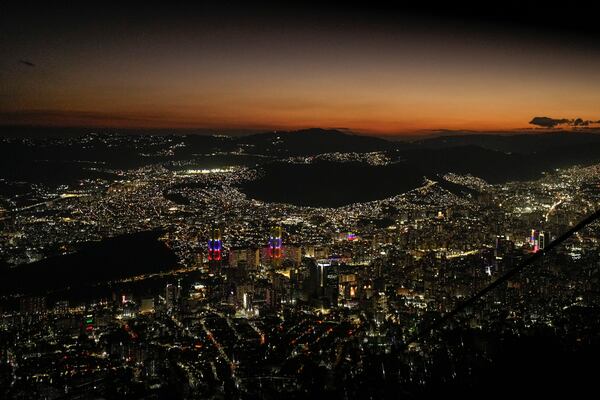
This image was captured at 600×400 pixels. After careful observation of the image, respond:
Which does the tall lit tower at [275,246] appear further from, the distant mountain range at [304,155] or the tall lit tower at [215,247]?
the distant mountain range at [304,155]

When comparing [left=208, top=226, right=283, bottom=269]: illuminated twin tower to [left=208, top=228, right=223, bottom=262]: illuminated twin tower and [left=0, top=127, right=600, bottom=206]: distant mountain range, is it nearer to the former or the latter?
[left=208, top=228, right=223, bottom=262]: illuminated twin tower

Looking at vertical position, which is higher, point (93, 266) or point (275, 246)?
point (275, 246)

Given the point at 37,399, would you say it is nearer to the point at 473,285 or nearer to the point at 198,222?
the point at 473,285

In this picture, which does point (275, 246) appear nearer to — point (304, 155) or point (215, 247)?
point (215, 247)

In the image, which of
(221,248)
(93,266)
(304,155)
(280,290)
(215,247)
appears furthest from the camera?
(304,155)

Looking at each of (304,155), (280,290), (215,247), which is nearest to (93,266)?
(215,247)

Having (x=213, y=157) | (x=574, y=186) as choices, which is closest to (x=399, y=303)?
(x=574, y=186)

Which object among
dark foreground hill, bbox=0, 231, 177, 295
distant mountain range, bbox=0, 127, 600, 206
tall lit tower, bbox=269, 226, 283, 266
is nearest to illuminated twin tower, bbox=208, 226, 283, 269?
tall lit tower, bbox=269, 226, 283, 266
